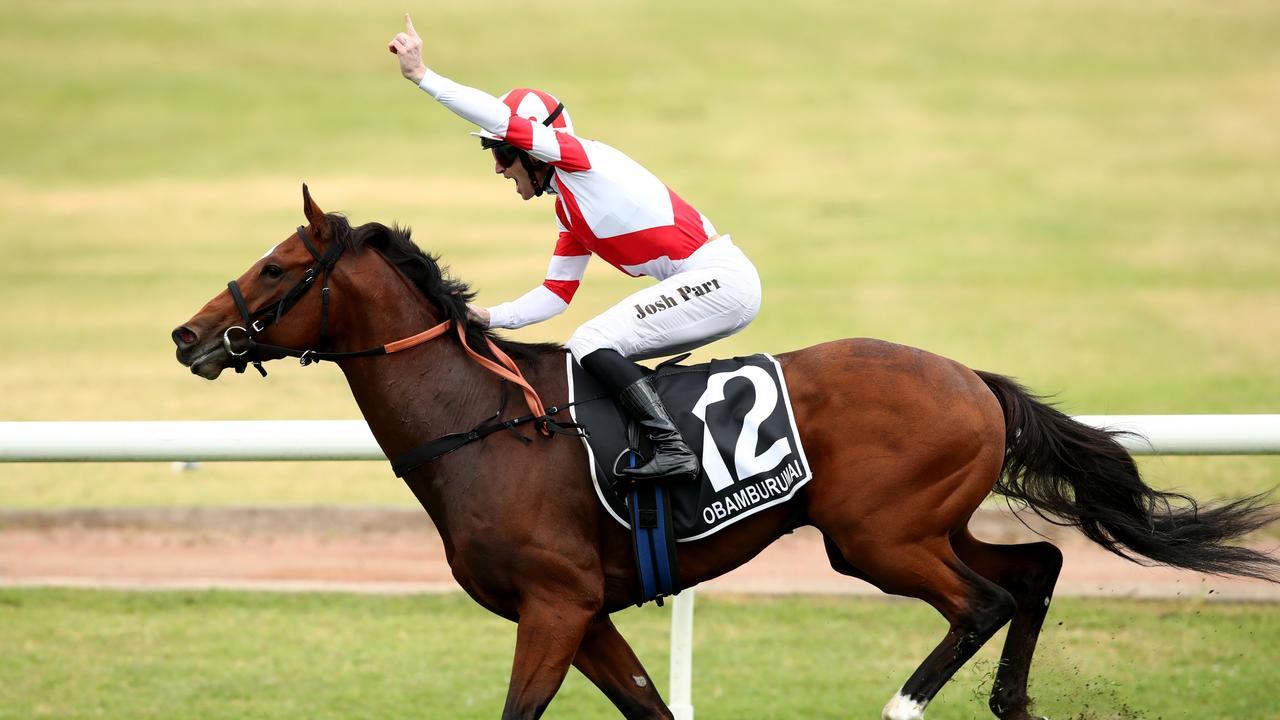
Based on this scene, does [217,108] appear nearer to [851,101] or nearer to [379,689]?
[851,101]

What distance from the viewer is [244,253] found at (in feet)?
59.1

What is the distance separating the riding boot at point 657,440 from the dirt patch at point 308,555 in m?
2.73

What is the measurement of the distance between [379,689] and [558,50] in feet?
78.3

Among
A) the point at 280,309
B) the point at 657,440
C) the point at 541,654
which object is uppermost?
the point at 280,309

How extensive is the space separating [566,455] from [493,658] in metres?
2.03

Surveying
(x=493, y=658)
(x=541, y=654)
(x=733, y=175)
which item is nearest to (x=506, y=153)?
(x=541, y=654)

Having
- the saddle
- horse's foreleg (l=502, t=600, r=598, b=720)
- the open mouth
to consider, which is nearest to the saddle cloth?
the saddle

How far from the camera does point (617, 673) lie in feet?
15.4

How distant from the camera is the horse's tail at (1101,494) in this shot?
482cm

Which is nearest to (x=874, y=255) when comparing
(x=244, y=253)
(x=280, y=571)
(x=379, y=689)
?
(x=244, y=253)

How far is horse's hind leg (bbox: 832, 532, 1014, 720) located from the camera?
4562mm

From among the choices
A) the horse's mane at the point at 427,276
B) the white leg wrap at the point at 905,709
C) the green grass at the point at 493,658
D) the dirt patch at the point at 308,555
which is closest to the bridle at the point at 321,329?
the horse's mane at the point at 427,276

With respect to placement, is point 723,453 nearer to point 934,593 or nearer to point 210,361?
point 934,593

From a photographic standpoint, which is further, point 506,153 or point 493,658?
point 493,658
